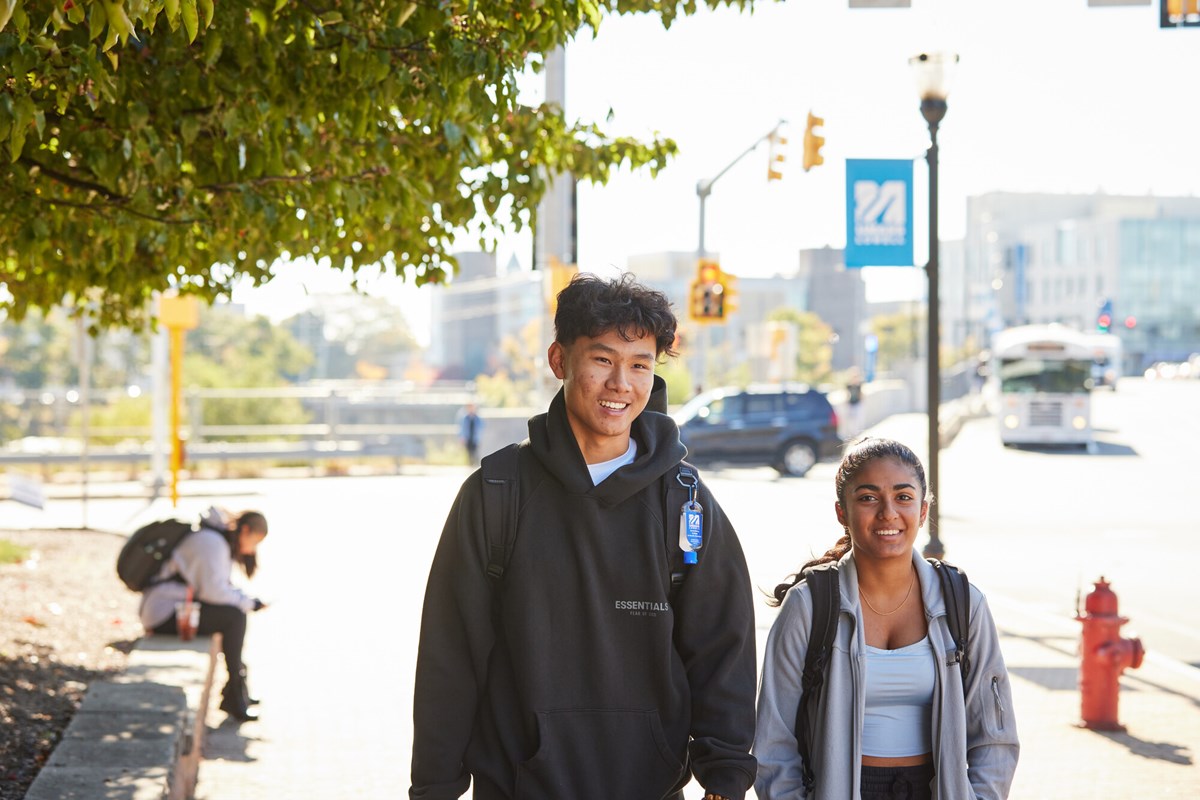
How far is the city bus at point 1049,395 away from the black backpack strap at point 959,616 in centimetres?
3515

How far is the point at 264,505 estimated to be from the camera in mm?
24406

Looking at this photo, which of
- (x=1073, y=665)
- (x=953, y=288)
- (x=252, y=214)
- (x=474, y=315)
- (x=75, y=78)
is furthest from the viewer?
(x=953, y=288)

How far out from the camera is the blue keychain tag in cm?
332

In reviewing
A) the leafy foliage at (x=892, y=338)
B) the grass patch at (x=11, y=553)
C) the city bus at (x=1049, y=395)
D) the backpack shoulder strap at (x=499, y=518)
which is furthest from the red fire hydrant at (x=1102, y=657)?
the leafy foliage at (x=892, y=338)

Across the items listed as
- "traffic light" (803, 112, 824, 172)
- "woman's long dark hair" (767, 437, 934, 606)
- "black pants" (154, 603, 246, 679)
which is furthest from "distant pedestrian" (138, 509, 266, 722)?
"traffic light" (803, 112, 824, 172)

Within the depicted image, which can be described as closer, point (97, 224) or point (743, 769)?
point (743, 769)

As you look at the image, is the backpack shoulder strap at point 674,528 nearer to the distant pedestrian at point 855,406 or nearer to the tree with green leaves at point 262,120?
the tree with green leaves at point 262,120

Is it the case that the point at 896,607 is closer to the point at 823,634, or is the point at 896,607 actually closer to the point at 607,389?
the point at 823,634

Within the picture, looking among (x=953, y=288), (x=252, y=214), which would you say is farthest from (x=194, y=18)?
(x=953, y=288)

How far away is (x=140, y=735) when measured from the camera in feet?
19.4

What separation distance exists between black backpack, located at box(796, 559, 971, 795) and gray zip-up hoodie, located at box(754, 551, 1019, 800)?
2 centimetres

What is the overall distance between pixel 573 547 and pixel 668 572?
214 mm

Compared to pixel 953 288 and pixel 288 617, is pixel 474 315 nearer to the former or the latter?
pixel 953 288

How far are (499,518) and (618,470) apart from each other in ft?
0.92
